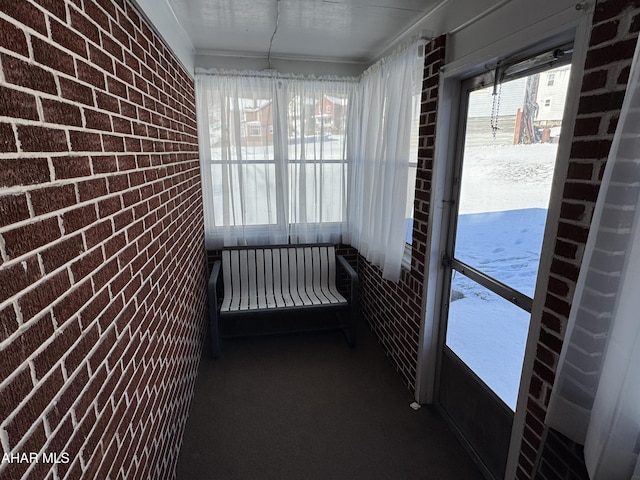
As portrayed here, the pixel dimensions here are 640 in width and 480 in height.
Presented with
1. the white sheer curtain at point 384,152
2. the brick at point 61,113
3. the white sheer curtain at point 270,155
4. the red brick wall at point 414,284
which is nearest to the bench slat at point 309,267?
the white sheer curtain at point 270,155

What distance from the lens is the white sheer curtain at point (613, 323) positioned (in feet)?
2.93

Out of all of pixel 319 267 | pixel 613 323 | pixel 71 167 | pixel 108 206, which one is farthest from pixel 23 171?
pixel 319 267

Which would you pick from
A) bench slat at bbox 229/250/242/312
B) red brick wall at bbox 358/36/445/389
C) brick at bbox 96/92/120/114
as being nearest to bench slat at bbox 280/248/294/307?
bench slat at bbox 229/250/242/312

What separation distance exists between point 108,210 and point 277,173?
2075mm

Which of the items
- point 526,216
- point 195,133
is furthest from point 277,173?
point 526,216

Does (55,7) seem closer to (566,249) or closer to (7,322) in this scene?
(7,322)

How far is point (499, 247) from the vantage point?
1656 mm

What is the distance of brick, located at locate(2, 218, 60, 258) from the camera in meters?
0.66

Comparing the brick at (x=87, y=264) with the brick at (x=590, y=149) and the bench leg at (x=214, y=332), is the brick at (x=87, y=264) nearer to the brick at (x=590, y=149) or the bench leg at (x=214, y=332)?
the brick at (x=590, y=149)

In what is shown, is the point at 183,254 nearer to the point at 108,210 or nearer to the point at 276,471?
the point at 108,210

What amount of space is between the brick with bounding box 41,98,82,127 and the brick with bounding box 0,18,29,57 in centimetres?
11

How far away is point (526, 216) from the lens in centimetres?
148

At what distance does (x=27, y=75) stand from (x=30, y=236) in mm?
350

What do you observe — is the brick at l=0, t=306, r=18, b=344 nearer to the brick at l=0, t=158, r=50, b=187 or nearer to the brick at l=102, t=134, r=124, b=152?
the brick at l=0, t=158, r=50, b=187
